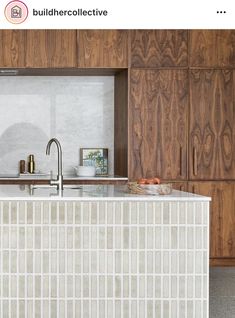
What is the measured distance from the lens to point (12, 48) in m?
6.40

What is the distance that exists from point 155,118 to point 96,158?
0.98 metres

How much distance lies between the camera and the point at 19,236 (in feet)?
12.3

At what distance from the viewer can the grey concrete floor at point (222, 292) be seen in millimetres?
4761

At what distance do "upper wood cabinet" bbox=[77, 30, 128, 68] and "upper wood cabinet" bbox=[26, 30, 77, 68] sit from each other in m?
0.09

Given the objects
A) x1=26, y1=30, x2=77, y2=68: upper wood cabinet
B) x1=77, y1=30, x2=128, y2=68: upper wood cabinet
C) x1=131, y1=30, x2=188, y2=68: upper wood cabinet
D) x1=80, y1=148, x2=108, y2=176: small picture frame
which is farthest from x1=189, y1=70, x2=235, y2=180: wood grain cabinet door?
x1=26, y1=30, x2=77, y2=68: upper wood cabinet

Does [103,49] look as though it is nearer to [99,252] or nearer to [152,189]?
[152,189]

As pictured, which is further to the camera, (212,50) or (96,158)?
(96,158)

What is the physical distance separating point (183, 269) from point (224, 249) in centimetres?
285

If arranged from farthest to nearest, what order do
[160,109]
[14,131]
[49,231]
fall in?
[14,131]
[160,109]
[49,231]

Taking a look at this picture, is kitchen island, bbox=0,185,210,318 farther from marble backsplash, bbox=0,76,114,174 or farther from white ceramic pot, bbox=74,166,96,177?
marble backsplash, bbox=0,76,114,174

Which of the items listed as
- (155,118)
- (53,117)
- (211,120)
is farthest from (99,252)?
(53,117)
